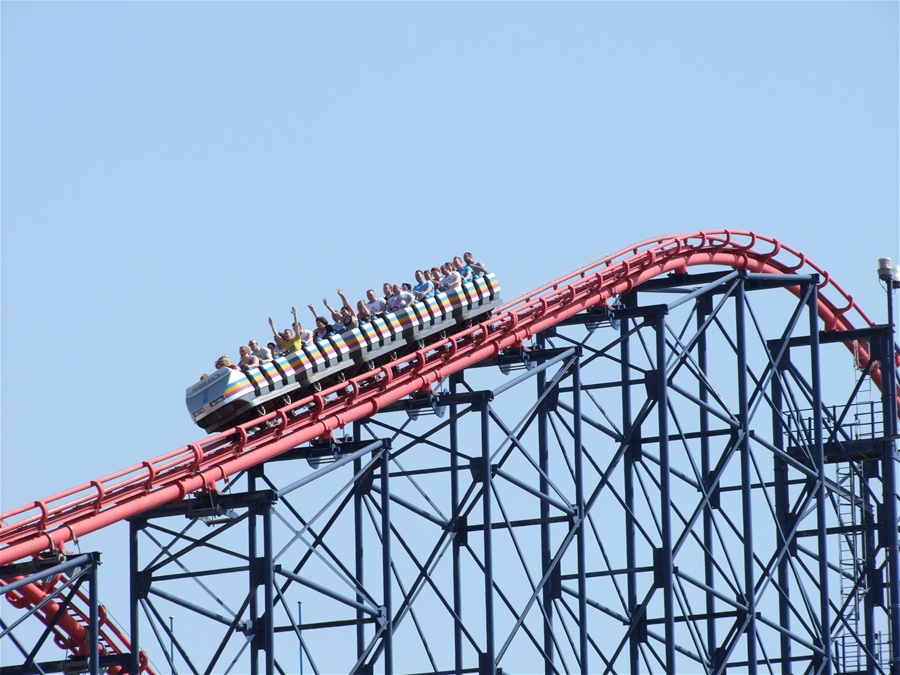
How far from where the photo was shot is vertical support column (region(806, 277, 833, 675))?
37.6 metres

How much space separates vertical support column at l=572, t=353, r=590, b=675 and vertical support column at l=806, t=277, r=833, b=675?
207 inches

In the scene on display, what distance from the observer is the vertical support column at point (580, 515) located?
33.9 metres

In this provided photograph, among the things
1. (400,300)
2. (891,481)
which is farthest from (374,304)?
(891,481)

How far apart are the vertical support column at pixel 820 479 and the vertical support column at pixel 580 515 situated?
5.25m

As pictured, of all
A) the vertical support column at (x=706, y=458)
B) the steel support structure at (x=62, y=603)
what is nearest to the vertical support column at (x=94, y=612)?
the steel support structure at (x=62, y=603)

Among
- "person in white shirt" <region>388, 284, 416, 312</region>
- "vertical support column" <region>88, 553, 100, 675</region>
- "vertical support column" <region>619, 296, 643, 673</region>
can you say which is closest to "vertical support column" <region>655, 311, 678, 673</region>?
"vertical support column" <region>619, 296, 643, 673</region>

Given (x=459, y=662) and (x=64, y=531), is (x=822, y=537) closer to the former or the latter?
(x=459, y=662)

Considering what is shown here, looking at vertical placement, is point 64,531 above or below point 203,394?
below

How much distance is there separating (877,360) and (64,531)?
17803 mm

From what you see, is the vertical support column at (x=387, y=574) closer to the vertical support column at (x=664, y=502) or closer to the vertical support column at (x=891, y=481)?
the vertical support column at (x=664, y=502)

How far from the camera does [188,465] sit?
2975cm

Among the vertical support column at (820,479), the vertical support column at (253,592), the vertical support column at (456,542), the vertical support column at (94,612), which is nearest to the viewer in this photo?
the vertical support column at (94,612)

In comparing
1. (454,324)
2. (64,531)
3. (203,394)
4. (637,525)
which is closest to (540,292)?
(454,324)

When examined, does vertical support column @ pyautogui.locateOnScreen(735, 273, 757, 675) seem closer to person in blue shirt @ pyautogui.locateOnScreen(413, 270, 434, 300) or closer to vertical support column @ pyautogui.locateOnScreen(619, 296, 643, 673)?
vertical support column @ pyautogui.locateOnScreen(619, 296, 643, 673)
